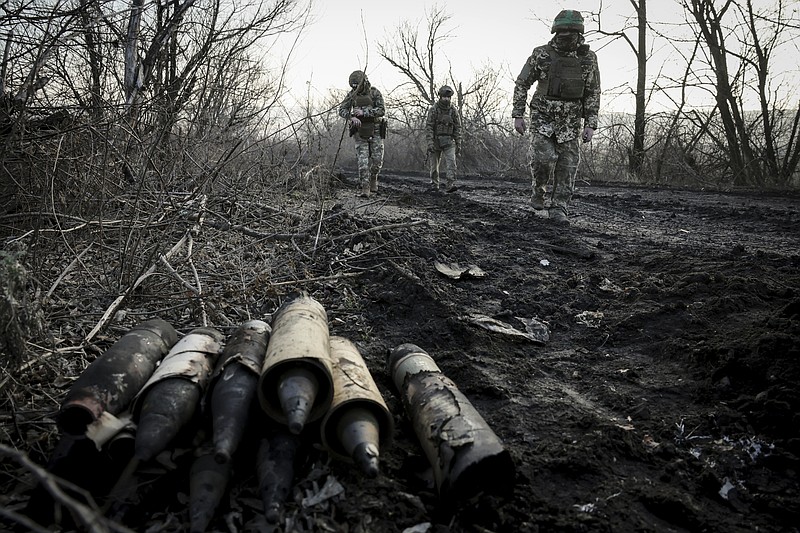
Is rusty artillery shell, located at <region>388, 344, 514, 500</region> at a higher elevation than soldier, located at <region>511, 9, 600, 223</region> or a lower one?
lower

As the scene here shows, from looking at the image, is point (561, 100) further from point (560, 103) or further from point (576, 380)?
point (576, 380)

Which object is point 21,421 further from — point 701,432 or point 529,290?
point 529,290

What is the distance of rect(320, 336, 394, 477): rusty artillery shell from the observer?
1741 mm

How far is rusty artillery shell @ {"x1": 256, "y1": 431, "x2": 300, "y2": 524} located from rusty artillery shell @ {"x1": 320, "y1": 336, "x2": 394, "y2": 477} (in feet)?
0.43

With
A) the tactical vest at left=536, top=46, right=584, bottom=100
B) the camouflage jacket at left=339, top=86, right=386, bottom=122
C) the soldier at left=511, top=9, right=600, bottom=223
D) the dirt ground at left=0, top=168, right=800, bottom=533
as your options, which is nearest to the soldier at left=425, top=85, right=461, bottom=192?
the camouflage jacket at left=339, top=86, right=386, bottom=122

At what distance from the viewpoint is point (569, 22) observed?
6332 millimetres

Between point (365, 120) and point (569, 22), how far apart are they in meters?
4.40

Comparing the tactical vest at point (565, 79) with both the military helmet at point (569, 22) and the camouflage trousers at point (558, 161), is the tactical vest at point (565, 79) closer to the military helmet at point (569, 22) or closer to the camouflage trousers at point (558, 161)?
the military helmet at point (569, 22)

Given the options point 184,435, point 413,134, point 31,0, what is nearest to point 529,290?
point 184,435

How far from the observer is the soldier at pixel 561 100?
645 centimetres

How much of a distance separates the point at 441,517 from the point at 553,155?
579 centimetres

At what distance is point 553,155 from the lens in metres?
6.75

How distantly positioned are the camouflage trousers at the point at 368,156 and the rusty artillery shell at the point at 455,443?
838 centimetres

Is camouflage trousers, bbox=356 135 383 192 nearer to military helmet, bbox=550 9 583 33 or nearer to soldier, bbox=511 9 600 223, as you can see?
soldier, bbox=511 9 600 223
